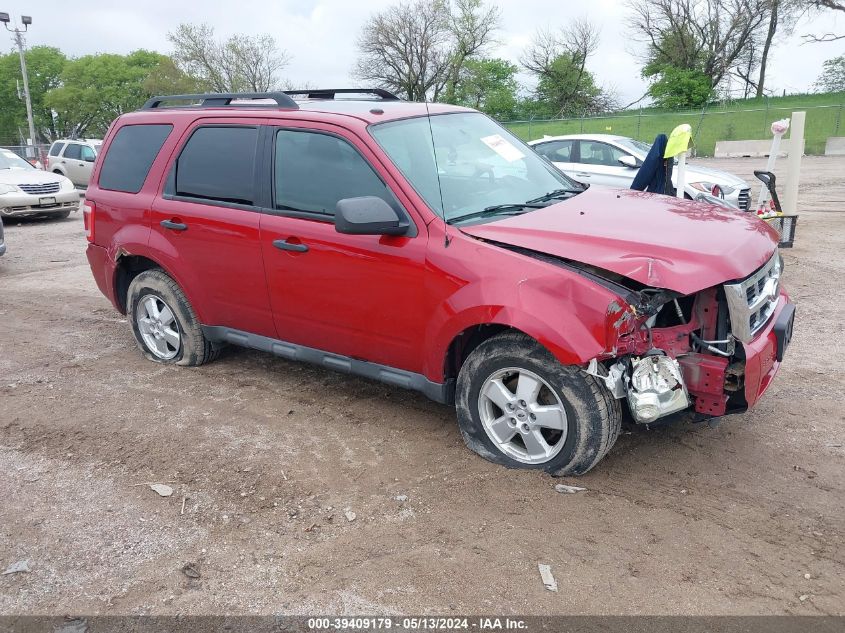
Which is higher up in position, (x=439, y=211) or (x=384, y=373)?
(x=439, y=211)

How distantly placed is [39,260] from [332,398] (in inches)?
316

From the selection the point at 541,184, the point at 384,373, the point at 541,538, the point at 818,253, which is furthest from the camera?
the point at 818,253

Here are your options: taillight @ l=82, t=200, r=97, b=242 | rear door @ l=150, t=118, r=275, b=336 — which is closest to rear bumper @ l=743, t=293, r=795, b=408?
rear door @ l=150, t=118, r=275, b=336

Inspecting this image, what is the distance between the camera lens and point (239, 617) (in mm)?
2900

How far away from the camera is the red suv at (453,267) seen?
3.50 metres

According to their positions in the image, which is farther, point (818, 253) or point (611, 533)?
point (818, 253)

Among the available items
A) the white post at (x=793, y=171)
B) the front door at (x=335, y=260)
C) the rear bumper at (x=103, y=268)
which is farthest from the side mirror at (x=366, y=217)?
the white post at (x=793, y=171)

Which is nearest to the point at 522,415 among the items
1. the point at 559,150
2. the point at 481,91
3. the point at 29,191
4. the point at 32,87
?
the point at 559,150

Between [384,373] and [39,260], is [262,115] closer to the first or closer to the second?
[384,373]

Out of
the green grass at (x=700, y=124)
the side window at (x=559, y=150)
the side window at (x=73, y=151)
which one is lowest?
the side window at (x=559, y=150)

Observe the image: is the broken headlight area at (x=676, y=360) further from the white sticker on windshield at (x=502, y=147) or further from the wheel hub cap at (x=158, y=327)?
the wheel hub cap at (x=158, y=327)

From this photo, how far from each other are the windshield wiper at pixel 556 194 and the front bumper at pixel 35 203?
44.7 ft

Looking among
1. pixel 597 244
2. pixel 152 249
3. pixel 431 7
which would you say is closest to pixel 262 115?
pixel 152 249

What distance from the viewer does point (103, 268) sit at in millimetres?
5844
